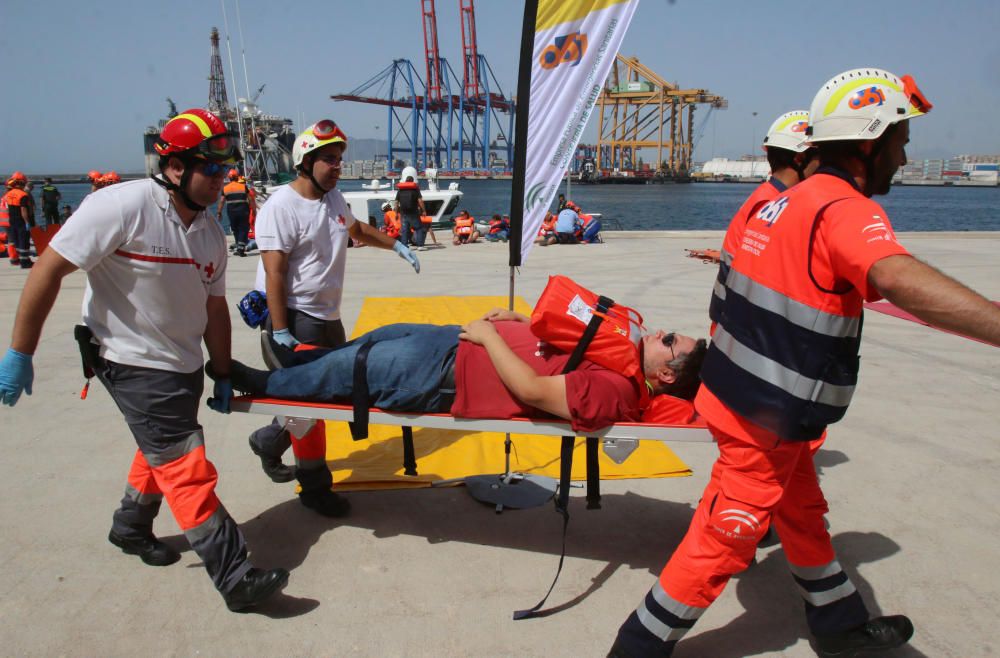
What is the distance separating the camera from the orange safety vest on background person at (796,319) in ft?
6.40

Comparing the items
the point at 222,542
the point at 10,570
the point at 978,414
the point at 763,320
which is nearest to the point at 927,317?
the point at 763,320

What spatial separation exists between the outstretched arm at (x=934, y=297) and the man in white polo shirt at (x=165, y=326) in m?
2.32

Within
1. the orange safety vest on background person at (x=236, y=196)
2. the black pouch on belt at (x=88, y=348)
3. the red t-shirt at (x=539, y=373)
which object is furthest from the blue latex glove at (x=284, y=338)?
the orange safety vest on background person at (x=236, y=196)

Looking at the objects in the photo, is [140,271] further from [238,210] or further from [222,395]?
[238,210]

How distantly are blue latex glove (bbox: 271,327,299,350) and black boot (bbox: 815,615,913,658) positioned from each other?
263cm

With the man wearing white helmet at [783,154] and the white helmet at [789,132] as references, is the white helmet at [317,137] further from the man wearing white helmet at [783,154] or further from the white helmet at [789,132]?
the white helmet at [789,132]

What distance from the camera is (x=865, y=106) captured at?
203cm

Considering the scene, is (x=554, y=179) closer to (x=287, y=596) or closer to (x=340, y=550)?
(x=340, y=550)

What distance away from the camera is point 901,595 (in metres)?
2.77

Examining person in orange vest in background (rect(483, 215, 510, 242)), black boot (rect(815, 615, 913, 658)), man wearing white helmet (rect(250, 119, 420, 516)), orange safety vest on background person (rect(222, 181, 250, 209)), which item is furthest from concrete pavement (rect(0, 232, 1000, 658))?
person in orange vest in background (rect(483, 215, 510, 242))

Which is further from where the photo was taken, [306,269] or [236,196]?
[236,196]

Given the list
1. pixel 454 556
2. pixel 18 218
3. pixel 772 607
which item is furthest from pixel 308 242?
pixel 18 218

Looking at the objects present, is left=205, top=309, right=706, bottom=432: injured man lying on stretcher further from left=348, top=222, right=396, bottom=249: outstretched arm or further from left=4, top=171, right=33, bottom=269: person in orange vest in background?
left=4, top=171, right=33, bottom=269: person in orange vest in background

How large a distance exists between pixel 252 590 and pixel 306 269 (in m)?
1.67
